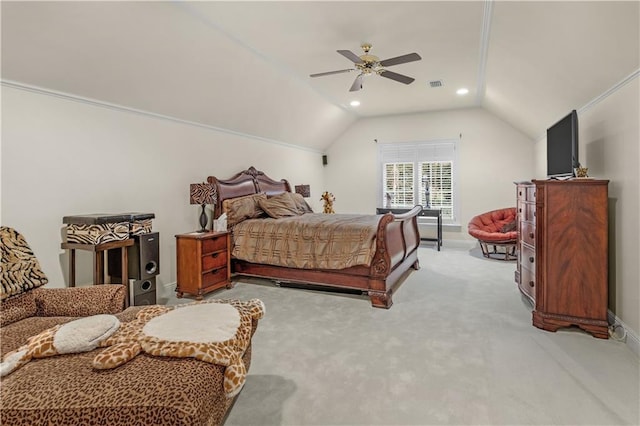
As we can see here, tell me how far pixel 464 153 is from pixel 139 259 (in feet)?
19.8

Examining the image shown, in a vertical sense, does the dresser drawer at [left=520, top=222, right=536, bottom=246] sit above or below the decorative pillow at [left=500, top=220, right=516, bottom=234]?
above

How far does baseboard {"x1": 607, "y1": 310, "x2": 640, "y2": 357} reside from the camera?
7.76 ft

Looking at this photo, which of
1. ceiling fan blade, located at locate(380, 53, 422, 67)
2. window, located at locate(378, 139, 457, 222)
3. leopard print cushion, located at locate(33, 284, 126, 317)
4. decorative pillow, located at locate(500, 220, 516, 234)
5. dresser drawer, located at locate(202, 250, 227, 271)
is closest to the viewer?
leopard print cushion, located at locate(33, 284, 126, 317)

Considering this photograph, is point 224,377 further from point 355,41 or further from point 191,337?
point 355,41

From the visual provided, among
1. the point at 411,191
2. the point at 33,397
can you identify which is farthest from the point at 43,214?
the point at 411,191

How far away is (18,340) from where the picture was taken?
1598mm

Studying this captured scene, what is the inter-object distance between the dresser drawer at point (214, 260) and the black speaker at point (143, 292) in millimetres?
598

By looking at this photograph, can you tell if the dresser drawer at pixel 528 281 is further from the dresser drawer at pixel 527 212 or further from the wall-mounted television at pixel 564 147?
the wall-mounted television at pixel 564 147

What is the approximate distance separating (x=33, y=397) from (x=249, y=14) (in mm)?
2972

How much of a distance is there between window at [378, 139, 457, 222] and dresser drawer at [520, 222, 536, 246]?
3.41 m

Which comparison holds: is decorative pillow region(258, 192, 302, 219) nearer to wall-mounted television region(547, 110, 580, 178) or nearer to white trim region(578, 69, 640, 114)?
wall-mounted television region(547, 110, 580, 178)

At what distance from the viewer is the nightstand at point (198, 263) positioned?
3691 mm

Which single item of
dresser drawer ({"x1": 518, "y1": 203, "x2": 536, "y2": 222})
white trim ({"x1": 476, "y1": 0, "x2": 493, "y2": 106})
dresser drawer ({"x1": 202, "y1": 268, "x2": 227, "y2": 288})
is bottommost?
dresser drawer ({"x1": 202, "y1": 268, "x2": 227, "y2": 288})

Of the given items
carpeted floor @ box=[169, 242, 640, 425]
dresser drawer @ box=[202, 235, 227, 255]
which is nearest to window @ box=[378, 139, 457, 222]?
carpeted floor @ box=[169, 242, 640, 425]
